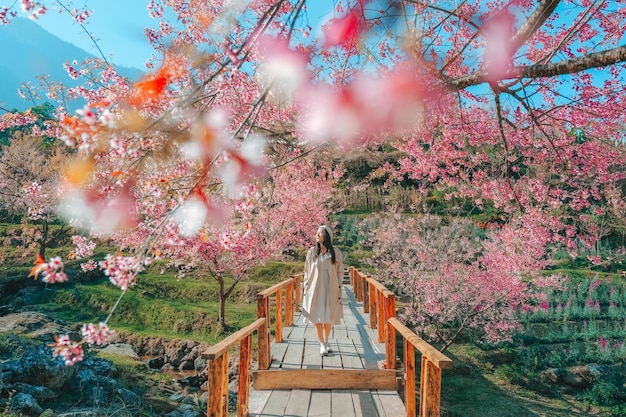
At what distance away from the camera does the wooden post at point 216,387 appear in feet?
10.4

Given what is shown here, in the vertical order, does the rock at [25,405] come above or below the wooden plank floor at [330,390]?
below

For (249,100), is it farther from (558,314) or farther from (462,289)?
(558,314)

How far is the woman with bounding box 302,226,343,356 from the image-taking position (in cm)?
566

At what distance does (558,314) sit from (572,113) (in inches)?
419

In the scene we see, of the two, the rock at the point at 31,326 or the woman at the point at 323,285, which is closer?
the woman at the point at 323,285

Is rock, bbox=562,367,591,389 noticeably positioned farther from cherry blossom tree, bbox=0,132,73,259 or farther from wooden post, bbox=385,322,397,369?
cherry blossom tree, bbox=0,132,73,259

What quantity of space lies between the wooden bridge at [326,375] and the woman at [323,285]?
1.89 ft

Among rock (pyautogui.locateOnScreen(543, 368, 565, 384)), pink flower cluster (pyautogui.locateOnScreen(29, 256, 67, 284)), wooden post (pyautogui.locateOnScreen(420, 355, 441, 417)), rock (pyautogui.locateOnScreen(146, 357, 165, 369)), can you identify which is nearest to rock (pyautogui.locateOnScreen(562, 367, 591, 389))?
rock (pyautogui.locateOnScreen(543, 368, 565, 384))

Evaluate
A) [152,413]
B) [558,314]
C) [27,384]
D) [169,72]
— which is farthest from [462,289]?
[169,72]

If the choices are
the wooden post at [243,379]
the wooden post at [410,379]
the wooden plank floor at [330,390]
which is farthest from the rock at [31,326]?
the wooden post at [410,379]

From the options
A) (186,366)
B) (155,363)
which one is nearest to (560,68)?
(186,366)

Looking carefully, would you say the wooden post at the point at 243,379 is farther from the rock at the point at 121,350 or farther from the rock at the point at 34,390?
the rock at the point at 121,350

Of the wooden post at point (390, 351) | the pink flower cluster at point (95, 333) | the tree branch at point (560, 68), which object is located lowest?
the wooden post at point (390, 351)

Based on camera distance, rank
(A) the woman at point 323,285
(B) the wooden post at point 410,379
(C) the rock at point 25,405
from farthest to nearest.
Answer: (C) the rock at point 25,405
(A) the woman at point 323,285
(B) the wooden post at point 410,379
